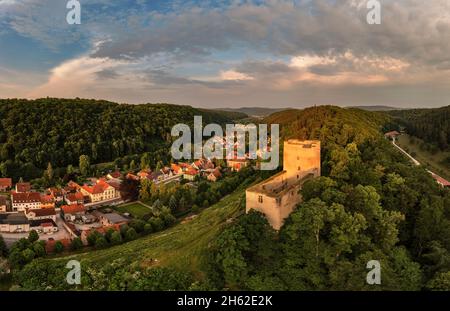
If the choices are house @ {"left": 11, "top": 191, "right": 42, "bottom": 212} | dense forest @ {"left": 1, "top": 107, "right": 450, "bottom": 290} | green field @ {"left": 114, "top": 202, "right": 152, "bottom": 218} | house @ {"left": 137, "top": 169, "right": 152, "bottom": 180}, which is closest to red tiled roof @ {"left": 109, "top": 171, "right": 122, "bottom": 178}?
house @ {"left": 137, "top": 169, "right": 152, "bottom": 180}

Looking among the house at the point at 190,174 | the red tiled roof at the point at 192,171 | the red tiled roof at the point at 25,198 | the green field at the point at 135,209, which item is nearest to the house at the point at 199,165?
the red tiled roof at the point at 192,171

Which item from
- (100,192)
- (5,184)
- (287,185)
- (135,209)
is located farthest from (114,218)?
(5,184)

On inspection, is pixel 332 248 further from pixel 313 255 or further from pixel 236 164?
pixel 236 164

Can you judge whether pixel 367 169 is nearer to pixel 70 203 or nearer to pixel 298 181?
pixel 298 181

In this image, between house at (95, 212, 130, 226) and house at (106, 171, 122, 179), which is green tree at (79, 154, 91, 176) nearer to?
house at (106, 171, 122, 179)

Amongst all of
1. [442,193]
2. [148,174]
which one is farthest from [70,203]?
[442,193]
